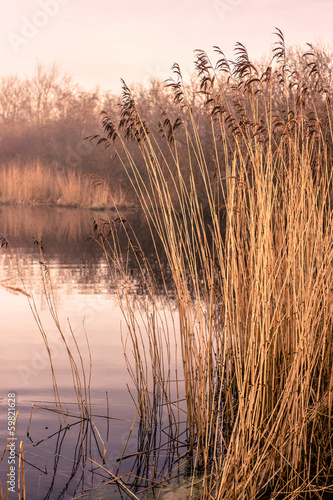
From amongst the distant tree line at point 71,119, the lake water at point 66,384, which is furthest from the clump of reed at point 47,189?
the lake water at point 66,384

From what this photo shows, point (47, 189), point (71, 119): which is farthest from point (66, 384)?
point (71, 119)

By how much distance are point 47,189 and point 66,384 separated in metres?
18.8

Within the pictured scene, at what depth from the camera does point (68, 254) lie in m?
11.3

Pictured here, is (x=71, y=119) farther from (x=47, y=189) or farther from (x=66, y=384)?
(x=66, y=384)

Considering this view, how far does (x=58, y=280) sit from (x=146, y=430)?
537 centimetres

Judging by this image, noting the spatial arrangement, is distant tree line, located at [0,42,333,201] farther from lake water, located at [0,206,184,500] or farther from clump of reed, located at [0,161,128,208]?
lake water, located at [0,206,184,500]

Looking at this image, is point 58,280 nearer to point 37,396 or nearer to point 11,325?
point 11,325

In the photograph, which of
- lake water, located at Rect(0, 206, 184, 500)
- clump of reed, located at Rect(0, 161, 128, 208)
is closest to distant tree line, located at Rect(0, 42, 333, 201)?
clump of reed, located at Rect(0, 161, 128, 208)

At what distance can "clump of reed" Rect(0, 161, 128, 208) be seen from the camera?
69.4 ft

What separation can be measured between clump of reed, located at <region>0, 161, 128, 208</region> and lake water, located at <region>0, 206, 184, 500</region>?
1218 centimetres

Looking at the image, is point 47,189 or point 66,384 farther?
point 47,189

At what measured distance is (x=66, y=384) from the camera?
13.1 ft

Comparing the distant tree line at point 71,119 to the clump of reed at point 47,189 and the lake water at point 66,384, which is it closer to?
the clump of reed at point 47,189

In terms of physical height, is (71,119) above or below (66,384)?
above
